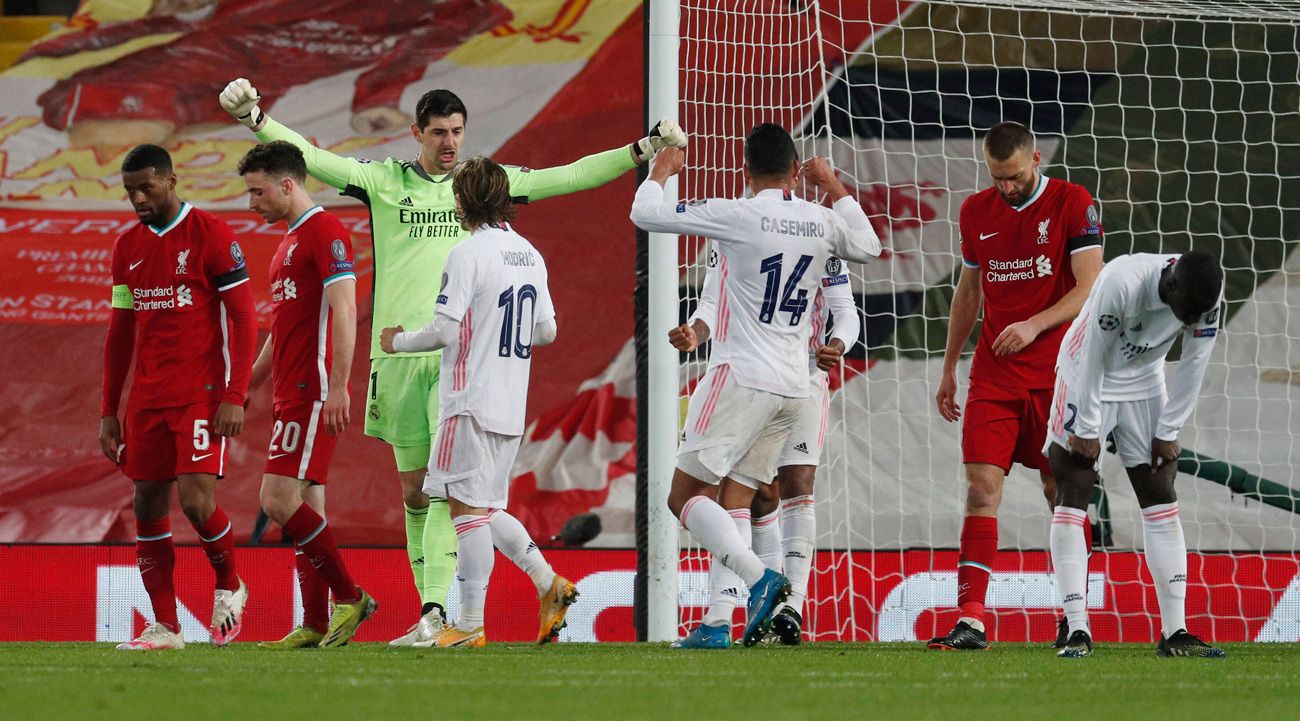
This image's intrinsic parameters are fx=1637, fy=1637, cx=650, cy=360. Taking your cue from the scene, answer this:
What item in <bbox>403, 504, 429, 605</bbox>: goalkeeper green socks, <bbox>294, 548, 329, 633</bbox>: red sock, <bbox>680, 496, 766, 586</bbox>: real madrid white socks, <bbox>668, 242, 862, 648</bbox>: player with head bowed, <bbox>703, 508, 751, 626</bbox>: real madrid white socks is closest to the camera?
<bbox>680, 496, 766, 586</bbox>: real madrid white socks

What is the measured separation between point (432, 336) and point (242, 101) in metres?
1.30

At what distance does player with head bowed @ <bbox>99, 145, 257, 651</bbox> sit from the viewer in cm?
546

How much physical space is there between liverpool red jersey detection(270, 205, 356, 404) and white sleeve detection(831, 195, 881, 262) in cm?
172

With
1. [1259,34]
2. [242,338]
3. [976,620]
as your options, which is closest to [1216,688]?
[976,620]

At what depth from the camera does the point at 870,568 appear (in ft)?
25.8

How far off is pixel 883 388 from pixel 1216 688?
5365 millimetres

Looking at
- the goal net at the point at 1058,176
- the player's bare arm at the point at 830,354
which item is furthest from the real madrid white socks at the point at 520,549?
the goal net at the point at 1058,176

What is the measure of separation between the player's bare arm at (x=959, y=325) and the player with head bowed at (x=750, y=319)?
0.66 meters

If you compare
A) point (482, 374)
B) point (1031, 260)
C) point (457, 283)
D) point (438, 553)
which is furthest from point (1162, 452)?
point (438, 553)

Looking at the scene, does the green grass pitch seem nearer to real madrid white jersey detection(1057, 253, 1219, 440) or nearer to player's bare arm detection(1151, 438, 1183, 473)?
player's bare arm detection(1151, 438, 1183, 473)

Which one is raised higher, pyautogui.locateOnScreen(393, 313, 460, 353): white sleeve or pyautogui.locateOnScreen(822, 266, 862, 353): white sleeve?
pyautogui.locateOnScreen(822, 266, 862, 353): white sleeve

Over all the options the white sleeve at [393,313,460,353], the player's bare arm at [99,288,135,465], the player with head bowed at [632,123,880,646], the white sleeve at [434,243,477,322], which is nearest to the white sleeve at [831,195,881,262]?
the player with head bowed at [632,123,880,646]

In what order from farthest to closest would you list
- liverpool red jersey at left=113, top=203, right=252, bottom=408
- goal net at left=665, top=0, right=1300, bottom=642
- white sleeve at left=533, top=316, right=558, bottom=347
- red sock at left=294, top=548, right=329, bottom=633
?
1. goal net at left=665, top=0, right=1300, bottom=642
2. red sock at left=294, top=548, right=329, bottom=633
3. white sleeve at left=533, top=316, right=558, bottom=347
4. liverpool red jersey at left=113, top=203, right=252, bottom=408

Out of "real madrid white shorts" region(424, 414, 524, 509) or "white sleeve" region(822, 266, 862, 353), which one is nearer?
"real madrid white shorts" region(424, 414, 524, 509)
